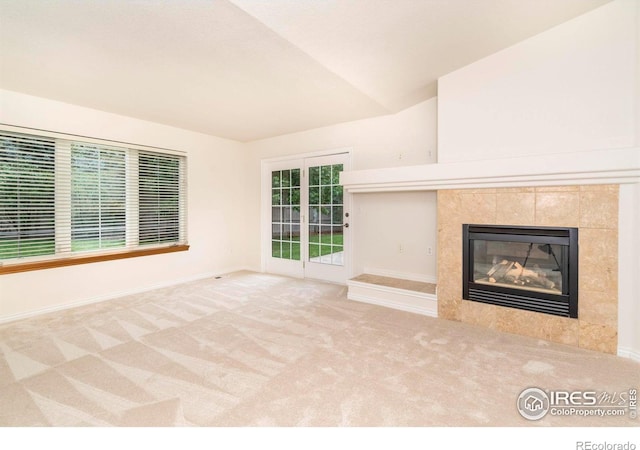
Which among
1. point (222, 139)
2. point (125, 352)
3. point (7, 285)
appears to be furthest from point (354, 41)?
point (7, 285)

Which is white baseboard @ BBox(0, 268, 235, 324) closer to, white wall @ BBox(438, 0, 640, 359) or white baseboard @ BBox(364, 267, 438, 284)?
white baseboard @ BBox(364, 267, 438, 284)

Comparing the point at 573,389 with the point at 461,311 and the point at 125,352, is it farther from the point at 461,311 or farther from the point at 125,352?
the point at 125,352

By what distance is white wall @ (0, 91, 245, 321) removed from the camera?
10.3ft

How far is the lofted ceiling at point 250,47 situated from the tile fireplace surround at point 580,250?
1.32 metres

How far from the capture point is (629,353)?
7.43 feet

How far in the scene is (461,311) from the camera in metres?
2.98

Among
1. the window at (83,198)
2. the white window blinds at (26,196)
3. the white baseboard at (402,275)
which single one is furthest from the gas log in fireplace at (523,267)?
the white window blinds at (26,196)

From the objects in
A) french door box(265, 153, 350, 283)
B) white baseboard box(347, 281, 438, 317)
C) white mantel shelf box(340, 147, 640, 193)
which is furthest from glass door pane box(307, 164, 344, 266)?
white mantel shelf box(340, 147, 640, 193)

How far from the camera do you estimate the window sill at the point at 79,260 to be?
3047mm

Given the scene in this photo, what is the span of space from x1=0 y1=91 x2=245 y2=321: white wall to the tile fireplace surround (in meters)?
3.68

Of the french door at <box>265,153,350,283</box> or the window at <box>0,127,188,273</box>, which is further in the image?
the french door at <box>265,153,350,283</box>

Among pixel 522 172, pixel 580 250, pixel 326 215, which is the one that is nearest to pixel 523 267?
pixel 580 250

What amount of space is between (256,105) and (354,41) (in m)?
1.58

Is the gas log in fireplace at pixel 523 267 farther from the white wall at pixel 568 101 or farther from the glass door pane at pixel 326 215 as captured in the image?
the glass door pane at pixel 326 215
